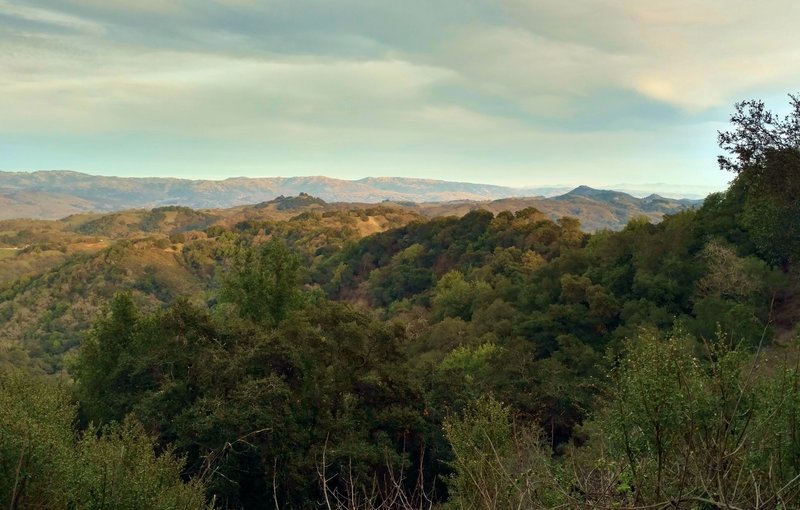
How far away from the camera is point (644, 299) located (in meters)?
42.8

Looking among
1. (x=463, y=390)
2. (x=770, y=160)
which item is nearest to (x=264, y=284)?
(x=463, y=390)

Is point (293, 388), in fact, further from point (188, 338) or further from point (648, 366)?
point (648, 366)

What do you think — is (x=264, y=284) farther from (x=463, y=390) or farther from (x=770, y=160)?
(x=770, y=160)

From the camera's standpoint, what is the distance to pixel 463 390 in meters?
32.3

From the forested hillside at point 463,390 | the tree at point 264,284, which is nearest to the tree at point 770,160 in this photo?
the forested hillside at point 463,390

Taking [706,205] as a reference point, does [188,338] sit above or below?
below

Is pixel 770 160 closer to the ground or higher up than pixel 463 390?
higher up

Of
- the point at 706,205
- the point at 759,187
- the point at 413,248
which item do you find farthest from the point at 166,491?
the point at 413,248

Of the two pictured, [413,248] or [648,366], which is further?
[413,248]

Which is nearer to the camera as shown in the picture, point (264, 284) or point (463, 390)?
point (463, 390)

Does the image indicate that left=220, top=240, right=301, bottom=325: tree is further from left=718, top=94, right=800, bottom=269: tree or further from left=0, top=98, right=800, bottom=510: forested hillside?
left=718, top=94, right=800, bottom=269: tree

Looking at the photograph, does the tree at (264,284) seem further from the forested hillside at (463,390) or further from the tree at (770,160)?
the tree at (770,160)

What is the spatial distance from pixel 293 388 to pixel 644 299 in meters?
29.0

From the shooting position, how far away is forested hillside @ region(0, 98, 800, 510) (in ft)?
32.7
